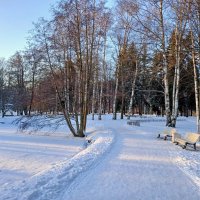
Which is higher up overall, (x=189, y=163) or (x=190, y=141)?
(x=190, y=141)

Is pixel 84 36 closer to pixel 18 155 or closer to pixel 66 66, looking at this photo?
pixel 66 66

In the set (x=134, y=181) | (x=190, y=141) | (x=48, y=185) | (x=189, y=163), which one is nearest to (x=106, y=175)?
(x=134, y=181)

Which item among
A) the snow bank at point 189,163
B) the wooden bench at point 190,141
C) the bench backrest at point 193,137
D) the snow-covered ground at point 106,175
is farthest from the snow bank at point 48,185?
the bench backrest at point 193,137

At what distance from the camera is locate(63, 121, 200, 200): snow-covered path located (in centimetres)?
713

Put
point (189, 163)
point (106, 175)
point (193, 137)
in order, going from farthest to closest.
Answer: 1. point (193, 137)
2. point (189, 163)
3. point (106, 175)

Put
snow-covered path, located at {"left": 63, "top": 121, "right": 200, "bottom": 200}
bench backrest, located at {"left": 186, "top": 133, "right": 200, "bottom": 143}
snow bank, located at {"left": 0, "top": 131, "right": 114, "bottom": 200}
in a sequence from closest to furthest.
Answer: snow bank, located at {"left": 0, "top": 131, "right": 114, "bottom": 200} < snow-covered path, located at {"left": 63, "top": 121, "right": 200, "bottom": 200} < bench backrest, located at {"left": 186, "top": 133, "right": 200, "bottom": 143}

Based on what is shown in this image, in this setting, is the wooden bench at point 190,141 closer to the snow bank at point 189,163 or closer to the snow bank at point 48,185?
the snow bank at point 189,163

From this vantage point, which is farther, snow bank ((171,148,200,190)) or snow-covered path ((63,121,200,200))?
snow bank ((171,148,200,190))

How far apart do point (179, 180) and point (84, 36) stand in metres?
17.4

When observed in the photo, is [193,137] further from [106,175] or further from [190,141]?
[106,175]

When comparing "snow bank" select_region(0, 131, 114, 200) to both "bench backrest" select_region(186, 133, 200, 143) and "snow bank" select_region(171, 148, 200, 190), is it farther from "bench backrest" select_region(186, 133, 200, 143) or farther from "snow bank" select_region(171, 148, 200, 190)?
"bench backrest" select_region(186, 133, 200, 143)

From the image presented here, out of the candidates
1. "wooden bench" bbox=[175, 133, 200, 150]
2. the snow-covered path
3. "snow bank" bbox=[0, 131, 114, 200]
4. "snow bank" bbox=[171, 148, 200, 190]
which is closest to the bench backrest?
"wooden bench" bbox=[175, 133, 200, 150]

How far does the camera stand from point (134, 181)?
27.6 ft

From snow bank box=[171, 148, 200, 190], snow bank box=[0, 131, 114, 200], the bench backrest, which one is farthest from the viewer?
the bench backrest
